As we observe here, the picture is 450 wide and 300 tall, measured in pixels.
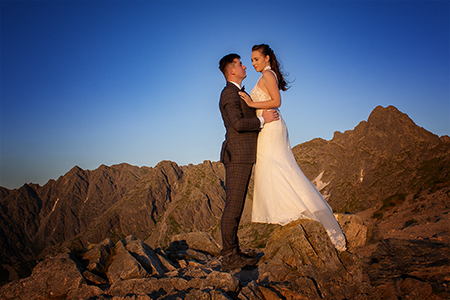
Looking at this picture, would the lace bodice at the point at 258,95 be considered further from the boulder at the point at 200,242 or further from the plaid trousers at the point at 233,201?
the boulder at the point at 200,242

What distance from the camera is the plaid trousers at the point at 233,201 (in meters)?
6.00

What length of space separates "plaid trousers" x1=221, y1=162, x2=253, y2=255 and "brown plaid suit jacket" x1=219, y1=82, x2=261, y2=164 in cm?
22

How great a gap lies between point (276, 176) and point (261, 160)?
52 cm

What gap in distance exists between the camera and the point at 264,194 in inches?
236

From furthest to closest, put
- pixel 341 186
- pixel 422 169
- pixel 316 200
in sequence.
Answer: pixel 341 186 < pixel 422 169 < pixel 316 200

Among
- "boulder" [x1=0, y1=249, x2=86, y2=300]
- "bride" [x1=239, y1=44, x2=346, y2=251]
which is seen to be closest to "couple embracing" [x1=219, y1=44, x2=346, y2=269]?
"bride" [x1=239, y1=44, x2=346, y2=251]

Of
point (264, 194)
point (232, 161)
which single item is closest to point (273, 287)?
point (264, 194)

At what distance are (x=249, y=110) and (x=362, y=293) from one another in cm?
420

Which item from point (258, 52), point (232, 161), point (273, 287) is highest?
point (258, 52)

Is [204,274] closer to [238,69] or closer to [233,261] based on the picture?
[233,261]

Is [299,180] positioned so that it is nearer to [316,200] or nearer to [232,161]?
[316,200]

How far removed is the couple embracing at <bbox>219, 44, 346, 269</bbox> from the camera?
18.6 ft

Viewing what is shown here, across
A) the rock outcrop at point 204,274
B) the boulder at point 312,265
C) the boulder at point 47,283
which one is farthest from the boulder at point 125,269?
the boulder at point 312,265

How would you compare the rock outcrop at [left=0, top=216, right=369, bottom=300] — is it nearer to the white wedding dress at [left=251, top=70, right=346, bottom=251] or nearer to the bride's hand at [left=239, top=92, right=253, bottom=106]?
the white wedding dress at [left=251, top=70, right=346, bottom=251]
